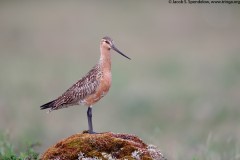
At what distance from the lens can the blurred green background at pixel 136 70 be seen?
19922 mm

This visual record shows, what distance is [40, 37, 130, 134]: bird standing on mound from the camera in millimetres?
11391

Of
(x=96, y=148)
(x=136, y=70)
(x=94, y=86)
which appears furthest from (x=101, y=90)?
(x=136, y=70)

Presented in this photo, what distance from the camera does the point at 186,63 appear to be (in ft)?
96.3

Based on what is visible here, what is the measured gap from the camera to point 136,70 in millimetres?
29297

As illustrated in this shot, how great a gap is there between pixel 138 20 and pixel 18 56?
7914 millimetres

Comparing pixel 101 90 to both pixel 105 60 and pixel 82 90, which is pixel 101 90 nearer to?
pixel 82 90

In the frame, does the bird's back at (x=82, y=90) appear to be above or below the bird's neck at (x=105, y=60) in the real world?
below

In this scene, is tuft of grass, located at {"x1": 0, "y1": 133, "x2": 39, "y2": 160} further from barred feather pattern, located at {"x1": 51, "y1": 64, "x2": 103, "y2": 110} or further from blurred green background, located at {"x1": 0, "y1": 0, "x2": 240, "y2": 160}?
blurred green background, located at {"x1": 0, "y1": 0, "x2": 240, "y2": 160}

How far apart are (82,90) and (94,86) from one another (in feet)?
0.75

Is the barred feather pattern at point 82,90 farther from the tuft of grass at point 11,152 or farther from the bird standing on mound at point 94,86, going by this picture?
the tuft of grass at point 11,152

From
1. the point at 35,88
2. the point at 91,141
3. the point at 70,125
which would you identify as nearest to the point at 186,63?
the point at 35,88

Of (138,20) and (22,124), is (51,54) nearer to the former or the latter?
(138,20)

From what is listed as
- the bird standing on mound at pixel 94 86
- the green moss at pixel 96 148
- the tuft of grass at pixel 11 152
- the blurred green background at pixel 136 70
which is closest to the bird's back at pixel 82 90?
the bird standing on mound at pixel 94 86

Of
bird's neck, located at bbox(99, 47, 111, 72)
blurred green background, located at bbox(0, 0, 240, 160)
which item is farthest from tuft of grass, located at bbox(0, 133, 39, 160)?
blurred green background, located at bbox(0, 0, 240, 160)
